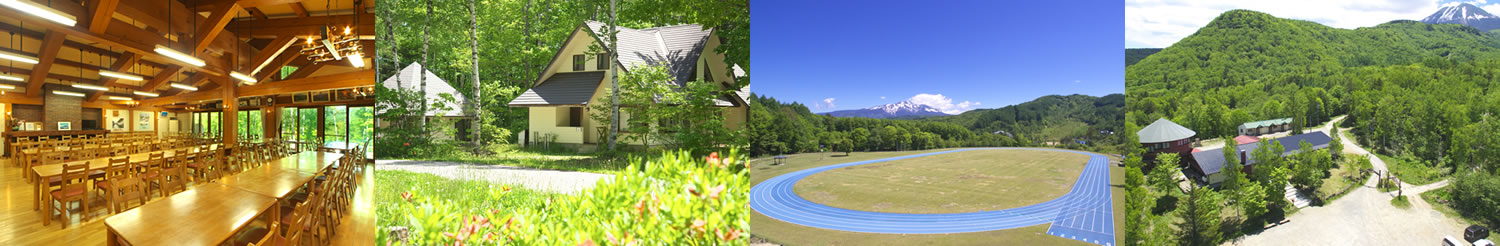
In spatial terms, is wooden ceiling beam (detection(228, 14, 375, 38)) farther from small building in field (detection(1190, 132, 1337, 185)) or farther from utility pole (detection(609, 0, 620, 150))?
small building in field (detection(1190, 132, 1337, 185))

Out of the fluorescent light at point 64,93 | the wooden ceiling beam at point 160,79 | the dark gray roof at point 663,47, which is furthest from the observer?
the wooden ceiling beam at point 160,79

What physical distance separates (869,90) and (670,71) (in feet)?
3.33

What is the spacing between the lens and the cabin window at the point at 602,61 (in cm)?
184

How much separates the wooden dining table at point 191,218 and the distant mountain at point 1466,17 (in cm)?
707

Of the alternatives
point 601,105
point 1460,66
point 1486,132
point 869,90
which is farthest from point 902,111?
point 1460,66

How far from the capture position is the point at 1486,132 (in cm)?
228

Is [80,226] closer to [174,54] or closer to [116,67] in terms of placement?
[174,54]

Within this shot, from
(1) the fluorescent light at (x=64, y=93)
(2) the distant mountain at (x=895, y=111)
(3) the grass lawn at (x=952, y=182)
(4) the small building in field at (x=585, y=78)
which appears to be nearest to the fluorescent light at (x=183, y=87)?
(1) the fluorescent light at (x=64, y=93)

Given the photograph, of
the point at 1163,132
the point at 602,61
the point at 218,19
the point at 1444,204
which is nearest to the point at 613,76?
the point at 602,61

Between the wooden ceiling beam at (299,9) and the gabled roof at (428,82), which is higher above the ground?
the wooden ceiling beam at (299,9)

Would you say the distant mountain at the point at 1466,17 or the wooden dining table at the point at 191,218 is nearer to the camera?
the wooden dining table at the point at 191,218

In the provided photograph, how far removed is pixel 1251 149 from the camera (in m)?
2.40

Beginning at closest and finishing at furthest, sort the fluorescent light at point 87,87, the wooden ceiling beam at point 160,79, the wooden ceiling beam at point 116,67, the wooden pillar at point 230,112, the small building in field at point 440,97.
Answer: the small building in field at point 440,97 → the wooden pillar at point 230,112 → the fluorescent light at point 87,87 → the wooden ceiling beam at point 116,67 → the wooden ceiling beam at point 160,79

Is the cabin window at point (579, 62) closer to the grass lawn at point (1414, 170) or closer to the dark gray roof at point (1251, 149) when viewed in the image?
the dark gray roof at point (1251, 149)
